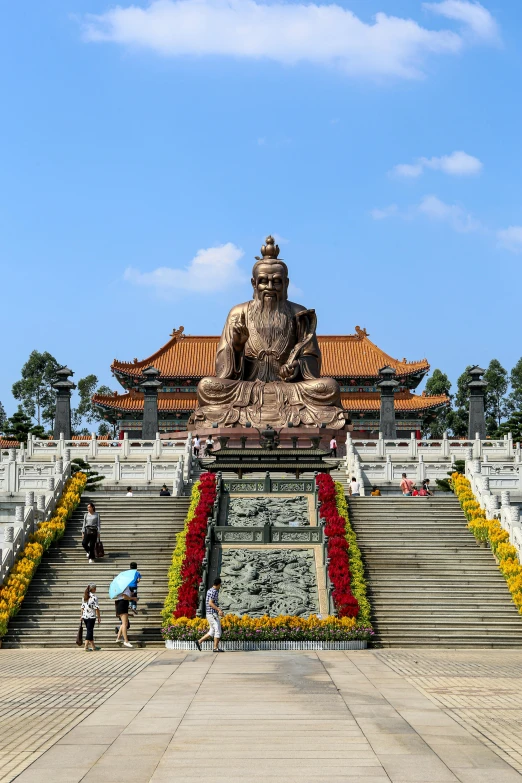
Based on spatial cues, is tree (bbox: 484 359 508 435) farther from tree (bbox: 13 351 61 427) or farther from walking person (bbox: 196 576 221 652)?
walking person (bbox: 196 576 221 652)

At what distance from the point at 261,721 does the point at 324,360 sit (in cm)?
4718

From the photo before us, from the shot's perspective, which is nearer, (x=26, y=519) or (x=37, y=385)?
(x=26, y=519)

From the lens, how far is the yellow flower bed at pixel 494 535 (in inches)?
808

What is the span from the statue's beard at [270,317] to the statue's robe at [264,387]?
8 centimetres

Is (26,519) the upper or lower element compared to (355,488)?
lower

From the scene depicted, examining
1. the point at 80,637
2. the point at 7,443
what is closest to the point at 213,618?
the point at 80,637

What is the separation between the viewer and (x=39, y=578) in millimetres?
21281

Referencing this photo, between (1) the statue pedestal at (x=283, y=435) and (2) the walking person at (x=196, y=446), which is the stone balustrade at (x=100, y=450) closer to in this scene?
(2) the walking person at (x=196, y=446)

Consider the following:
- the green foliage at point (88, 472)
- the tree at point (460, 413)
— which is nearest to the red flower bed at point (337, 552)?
the green foliage at point (88, 472)

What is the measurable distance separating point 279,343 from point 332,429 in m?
4.34

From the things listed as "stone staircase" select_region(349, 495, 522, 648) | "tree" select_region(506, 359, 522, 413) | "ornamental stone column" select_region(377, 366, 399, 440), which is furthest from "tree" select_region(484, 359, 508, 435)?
"stone staircase" select_region(349, 495, 522, 648)

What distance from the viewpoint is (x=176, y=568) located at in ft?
68.1

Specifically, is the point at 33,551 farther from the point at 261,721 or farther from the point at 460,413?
the point at 460,413

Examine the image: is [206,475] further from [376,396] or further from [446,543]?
[376,396]
